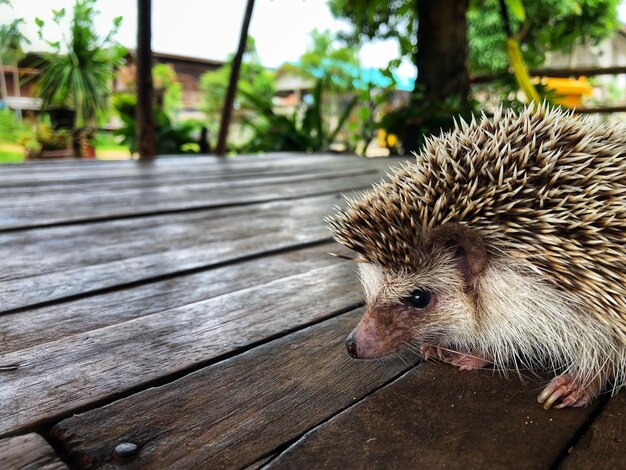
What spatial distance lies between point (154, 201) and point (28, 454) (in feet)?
7.98

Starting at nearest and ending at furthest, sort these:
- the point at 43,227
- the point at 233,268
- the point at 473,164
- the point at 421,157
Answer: the point at 473,164, the point at 421,157, the point at 233,268, the point at 43,227

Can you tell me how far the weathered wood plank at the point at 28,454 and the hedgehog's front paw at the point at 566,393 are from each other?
3.11 feet

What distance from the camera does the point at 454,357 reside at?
1327mm

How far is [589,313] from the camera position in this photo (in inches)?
47.4

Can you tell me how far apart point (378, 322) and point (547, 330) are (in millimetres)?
399

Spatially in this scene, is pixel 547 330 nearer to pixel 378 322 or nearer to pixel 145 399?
pixel 378 322

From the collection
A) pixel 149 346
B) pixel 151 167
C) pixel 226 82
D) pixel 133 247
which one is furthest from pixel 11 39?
pixel 226 82

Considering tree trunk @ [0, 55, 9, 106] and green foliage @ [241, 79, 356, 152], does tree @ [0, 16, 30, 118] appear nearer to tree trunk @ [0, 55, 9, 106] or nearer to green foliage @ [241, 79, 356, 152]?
tree trunk @ [0, 55, 9, 106]

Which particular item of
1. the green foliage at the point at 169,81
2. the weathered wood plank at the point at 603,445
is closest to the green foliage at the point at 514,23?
the weathered wood plank at the point at 603,445

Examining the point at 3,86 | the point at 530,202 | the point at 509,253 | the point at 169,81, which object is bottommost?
the point at 509,253

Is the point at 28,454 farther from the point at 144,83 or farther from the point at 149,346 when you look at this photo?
the point at 144,83

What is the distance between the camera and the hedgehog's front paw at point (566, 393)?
43.8 inches

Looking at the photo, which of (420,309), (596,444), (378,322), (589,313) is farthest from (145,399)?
(589,313)

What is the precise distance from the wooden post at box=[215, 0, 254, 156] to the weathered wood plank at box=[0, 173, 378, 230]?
2.75m
